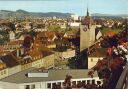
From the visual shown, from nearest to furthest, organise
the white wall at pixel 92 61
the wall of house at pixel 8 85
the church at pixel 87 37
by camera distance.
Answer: the wall of house at pixel 8 85 → the white wall at pixel 92 61 → the church at pixel 87 37

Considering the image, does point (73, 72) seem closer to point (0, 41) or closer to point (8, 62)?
point (8, 62)

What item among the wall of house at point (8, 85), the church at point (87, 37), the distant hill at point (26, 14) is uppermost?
the distant hill at point (26, 14)

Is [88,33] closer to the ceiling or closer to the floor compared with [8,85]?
closer to the ceiling

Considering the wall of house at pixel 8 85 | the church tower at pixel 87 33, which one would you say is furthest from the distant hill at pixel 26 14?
the wall of house at pixel 8 85

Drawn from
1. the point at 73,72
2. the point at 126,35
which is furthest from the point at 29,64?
the point at 126,35

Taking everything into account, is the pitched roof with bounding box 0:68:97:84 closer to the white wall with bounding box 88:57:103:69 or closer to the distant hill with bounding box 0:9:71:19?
the white wall with bounding box 88:57:103:69

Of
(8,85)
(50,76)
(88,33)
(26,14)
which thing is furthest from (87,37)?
(8,85)

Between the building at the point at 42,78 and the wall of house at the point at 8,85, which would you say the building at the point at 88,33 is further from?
the wall of house at the point at 8,85

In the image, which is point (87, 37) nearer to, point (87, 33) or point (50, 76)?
point (87, 33)

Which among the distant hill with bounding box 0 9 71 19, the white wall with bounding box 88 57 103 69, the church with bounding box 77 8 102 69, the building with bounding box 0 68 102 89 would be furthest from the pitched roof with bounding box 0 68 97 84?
the distant hill with bounding box 0 9 71 19
